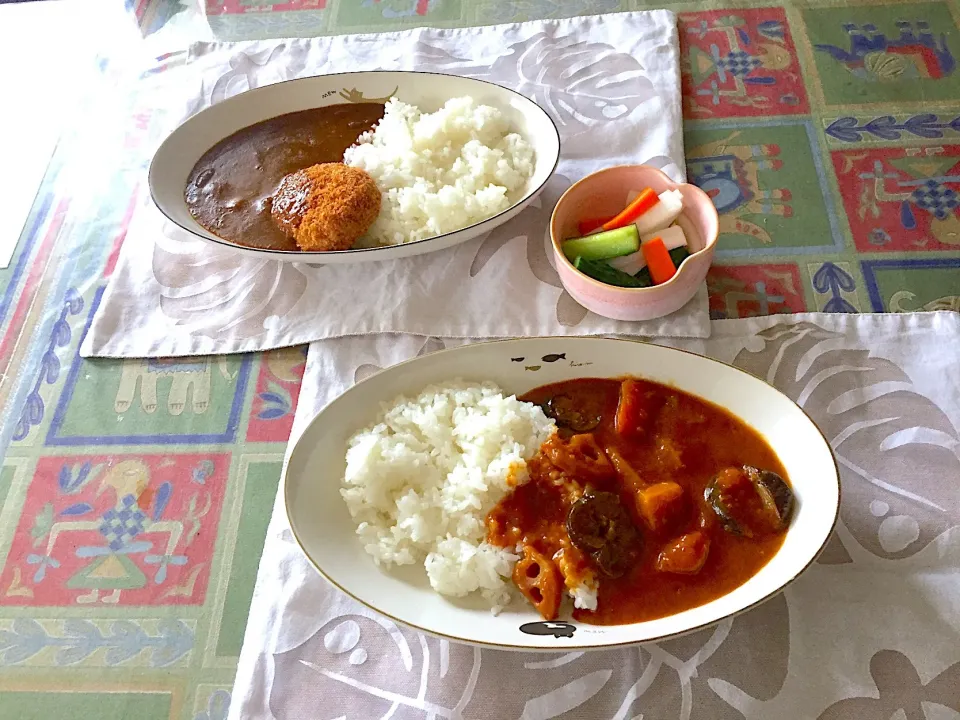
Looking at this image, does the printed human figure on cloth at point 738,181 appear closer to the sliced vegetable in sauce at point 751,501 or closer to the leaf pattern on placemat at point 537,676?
the sliced vegetable in sauce at point 751,501

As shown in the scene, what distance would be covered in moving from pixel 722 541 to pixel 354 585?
0.78 metres

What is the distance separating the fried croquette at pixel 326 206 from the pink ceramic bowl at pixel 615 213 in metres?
0.56

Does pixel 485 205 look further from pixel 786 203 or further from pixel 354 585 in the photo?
pixel 354 585

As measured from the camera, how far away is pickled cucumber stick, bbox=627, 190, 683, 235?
2021 mm

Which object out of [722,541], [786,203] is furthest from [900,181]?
[722,541]

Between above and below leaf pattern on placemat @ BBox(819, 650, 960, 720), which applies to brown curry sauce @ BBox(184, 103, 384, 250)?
above

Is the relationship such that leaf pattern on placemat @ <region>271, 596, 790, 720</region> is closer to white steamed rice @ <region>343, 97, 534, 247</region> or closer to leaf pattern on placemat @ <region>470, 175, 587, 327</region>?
leaf pattern on placemat @ <region>470, 175, 587, 327</region>

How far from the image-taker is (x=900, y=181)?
229cm

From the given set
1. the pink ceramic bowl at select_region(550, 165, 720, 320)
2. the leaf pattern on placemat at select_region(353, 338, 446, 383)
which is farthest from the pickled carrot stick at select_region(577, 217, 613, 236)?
the leaf pattern on placemat at select_region(353, 338, 446, 383)

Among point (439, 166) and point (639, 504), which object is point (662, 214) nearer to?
point (439, 166)

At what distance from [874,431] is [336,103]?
1.95 meters

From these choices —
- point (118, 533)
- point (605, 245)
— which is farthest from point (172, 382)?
point (605, 245)

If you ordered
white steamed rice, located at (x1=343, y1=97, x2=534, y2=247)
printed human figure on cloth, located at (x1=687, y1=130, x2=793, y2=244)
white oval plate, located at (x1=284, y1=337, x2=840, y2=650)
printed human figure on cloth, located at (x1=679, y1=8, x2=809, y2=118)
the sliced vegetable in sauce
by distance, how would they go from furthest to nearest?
1. printed human figure on cloth, located at (x1=679, y1=8, x2=809, y2=118)
2. printed human figure on cloth, located at (x1=687, y1=130, x2=793, y2=244)
3. white steamed rice, located at (x1=343, y1=97, x2=534, y2=247)
4. the sliced vegetable in sauce
5. white oval plate, located at (x1=284, y1=337, x2=840, y2=650)

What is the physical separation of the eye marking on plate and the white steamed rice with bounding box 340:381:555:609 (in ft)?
0.30
